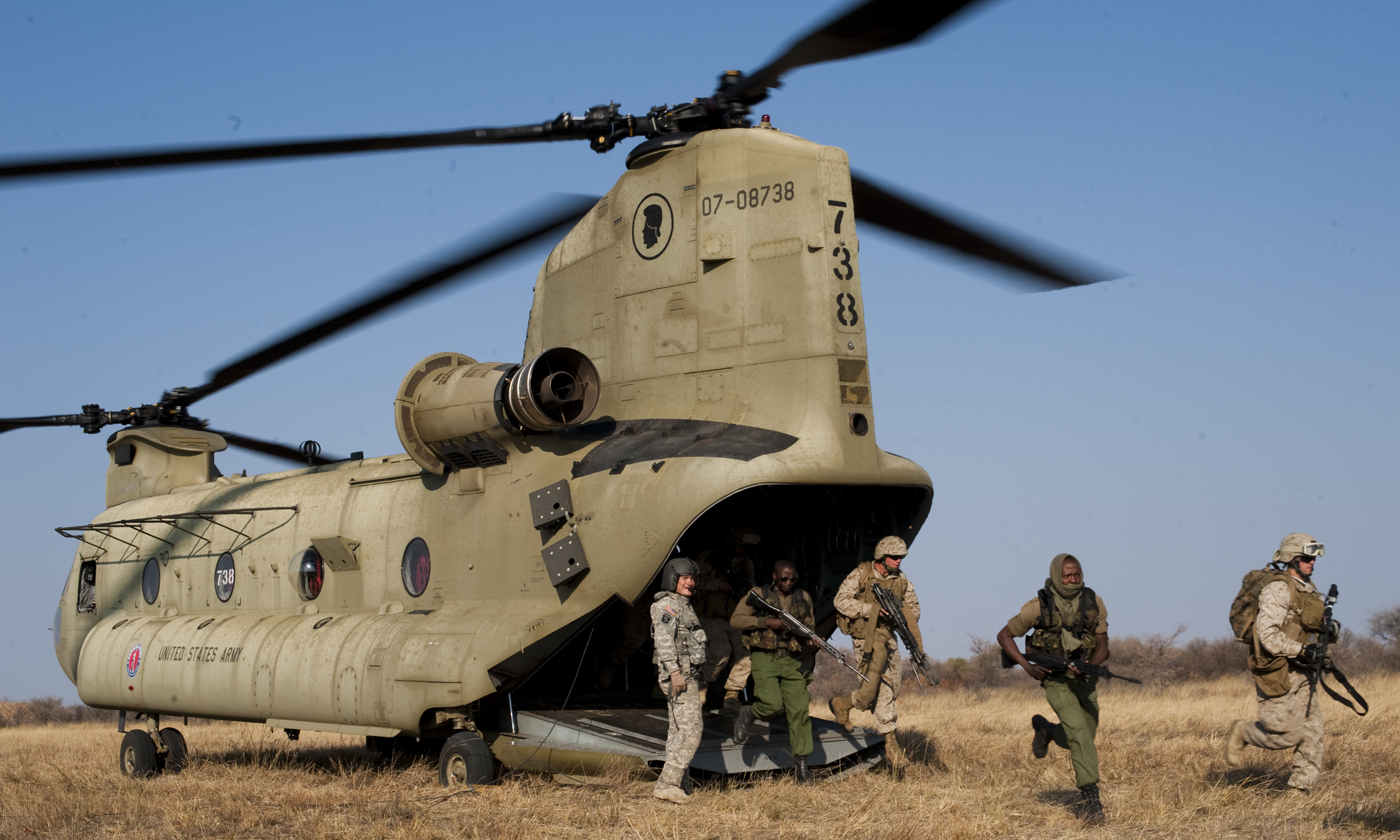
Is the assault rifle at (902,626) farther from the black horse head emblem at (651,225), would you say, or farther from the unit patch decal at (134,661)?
the unit patch decal at (134,661)

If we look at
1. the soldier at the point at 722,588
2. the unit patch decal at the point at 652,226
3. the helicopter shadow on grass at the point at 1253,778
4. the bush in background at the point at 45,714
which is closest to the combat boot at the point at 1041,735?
the helicopter shadow on grass at the point at 1253,778

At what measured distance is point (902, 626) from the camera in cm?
1010

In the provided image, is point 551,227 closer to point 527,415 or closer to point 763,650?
point 527,415

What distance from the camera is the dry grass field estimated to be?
26.5ft

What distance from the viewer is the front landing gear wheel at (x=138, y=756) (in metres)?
13.1

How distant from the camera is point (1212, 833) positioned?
761cm

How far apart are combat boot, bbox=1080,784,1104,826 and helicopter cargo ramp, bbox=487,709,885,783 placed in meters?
2.44

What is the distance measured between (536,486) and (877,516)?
300 centimetres

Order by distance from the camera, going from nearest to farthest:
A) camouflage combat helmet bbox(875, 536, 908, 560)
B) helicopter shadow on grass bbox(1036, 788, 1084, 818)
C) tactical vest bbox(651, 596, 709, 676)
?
helicopter shadow on grass bbox(1036, 788, 1084, 818)
tactical vest bbox(651, 596, 709, 676)
camouflage combat helmet bbox(875, 536, 908, 560)

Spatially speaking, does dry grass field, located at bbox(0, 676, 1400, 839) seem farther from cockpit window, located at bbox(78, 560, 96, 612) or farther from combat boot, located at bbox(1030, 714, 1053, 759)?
cockpit window, located at bbox(78, 560, 96, 612)

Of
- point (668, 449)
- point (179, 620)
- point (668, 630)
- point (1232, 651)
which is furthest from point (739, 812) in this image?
point (1232, 651)

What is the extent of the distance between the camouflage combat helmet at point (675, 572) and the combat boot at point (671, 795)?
4.69 ft

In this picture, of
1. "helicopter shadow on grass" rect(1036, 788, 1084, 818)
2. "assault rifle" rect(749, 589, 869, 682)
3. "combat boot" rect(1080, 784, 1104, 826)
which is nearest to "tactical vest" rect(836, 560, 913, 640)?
"assault rifle" rect(749, 589, 869, 682)

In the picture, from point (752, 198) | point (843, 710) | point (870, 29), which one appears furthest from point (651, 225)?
point (843, 710)
